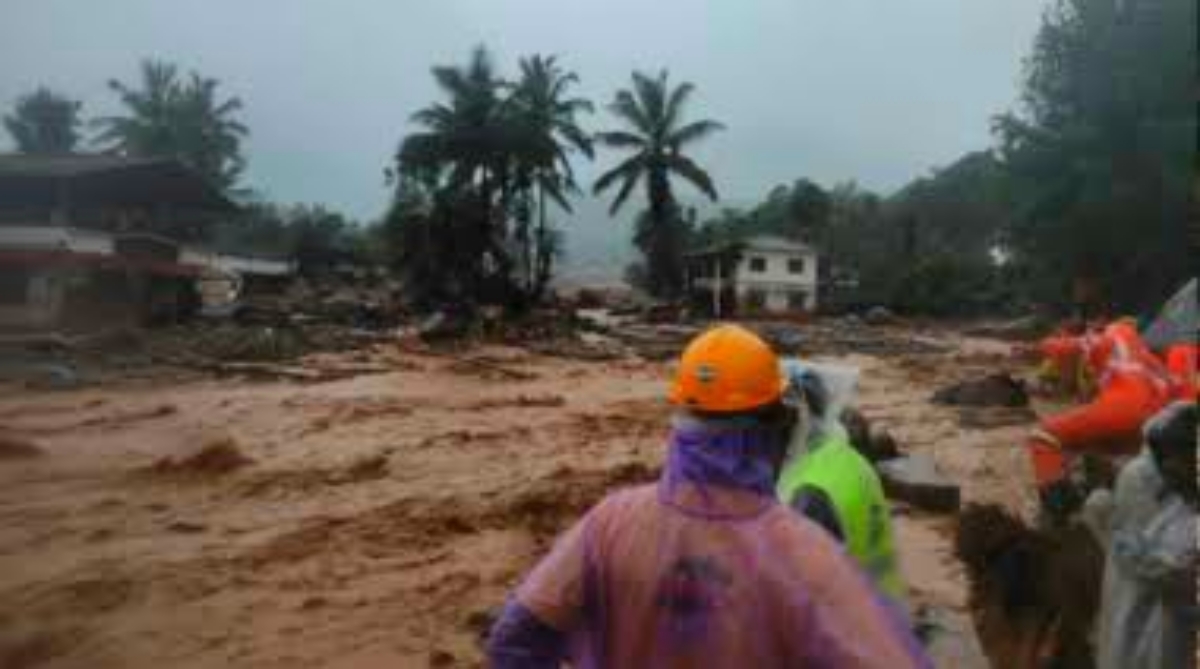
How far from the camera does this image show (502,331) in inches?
963

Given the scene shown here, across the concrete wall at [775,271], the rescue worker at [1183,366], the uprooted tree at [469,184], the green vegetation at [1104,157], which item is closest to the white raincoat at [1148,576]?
the rescue worker at [1183,366]

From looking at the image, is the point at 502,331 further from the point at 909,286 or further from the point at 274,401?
the point at 909,286

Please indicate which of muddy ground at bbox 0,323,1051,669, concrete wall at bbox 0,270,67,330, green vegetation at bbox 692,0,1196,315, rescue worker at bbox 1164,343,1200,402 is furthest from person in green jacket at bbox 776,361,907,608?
concrete wall at bbox 0,270,67,330

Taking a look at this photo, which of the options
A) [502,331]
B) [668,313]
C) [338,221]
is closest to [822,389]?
[502,331]

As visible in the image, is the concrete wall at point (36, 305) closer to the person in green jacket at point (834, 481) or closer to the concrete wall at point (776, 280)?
the person in green jacket at point (834, 481)

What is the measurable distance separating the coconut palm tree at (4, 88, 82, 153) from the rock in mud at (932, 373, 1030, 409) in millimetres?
27301

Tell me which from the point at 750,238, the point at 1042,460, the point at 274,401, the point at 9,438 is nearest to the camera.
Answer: the point at 1042,460

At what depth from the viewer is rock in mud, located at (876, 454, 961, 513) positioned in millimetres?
6367

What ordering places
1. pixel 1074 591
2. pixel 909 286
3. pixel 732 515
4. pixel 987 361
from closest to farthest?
pixel 732 515 < pixel 1074 591 < pixel 987 361 < pixel 909 286

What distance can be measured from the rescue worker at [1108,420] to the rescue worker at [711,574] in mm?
3339

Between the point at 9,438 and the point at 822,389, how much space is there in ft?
31.5

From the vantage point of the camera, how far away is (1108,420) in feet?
14.5

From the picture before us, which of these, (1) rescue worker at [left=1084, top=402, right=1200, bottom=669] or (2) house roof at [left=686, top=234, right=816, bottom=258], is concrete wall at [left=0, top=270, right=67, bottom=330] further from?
(2) house roof at [left=686, top=234, right=816, bottom=258]

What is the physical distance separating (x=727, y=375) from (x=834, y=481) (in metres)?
0.56
